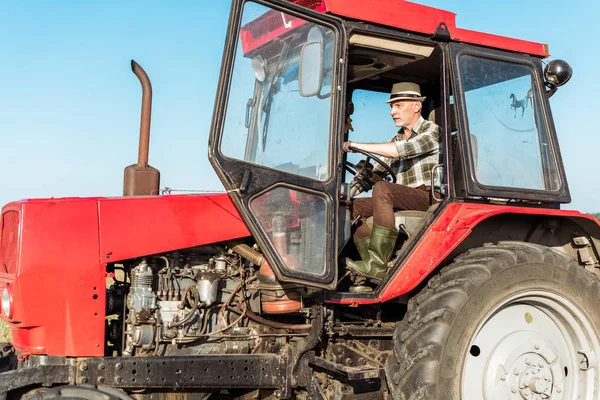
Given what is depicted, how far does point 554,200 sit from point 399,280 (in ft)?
4.27

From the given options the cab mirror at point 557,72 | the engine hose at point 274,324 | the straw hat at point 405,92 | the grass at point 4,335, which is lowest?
the grass at point 4,335

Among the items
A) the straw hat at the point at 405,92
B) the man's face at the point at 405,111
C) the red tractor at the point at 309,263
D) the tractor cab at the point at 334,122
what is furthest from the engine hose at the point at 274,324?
the straw hat at the point at 405,92

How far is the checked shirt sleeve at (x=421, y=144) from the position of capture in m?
4.64

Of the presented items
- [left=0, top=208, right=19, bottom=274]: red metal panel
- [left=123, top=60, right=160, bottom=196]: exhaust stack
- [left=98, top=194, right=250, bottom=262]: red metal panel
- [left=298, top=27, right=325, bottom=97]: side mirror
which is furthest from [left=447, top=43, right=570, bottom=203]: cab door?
[left=0, top=208, right=19, bottom=274]: red metal panel

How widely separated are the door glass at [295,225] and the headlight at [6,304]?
1335 mm

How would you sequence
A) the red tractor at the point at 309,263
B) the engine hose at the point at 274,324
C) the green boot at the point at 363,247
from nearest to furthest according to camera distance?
1. the red tractor at the point at 309,263
2. the engine hose at the point at 274,324
3. the green boot at the point at 363,247

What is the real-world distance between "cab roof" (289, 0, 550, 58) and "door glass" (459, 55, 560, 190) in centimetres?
13

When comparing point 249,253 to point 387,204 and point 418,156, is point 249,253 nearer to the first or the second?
point 387,204

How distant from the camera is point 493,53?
4746mm

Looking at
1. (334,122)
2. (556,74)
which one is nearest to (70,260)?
(334,122)

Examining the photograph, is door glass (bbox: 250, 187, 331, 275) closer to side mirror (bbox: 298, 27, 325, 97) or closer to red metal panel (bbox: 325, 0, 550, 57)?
side mirror (bbox: 298, 27, 325, 97)

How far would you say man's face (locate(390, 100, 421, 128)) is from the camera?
5195mm

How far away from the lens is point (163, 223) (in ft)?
13.2

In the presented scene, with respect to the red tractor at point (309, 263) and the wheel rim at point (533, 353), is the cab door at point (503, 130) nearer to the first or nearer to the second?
the red tractor at point (309, 263)
